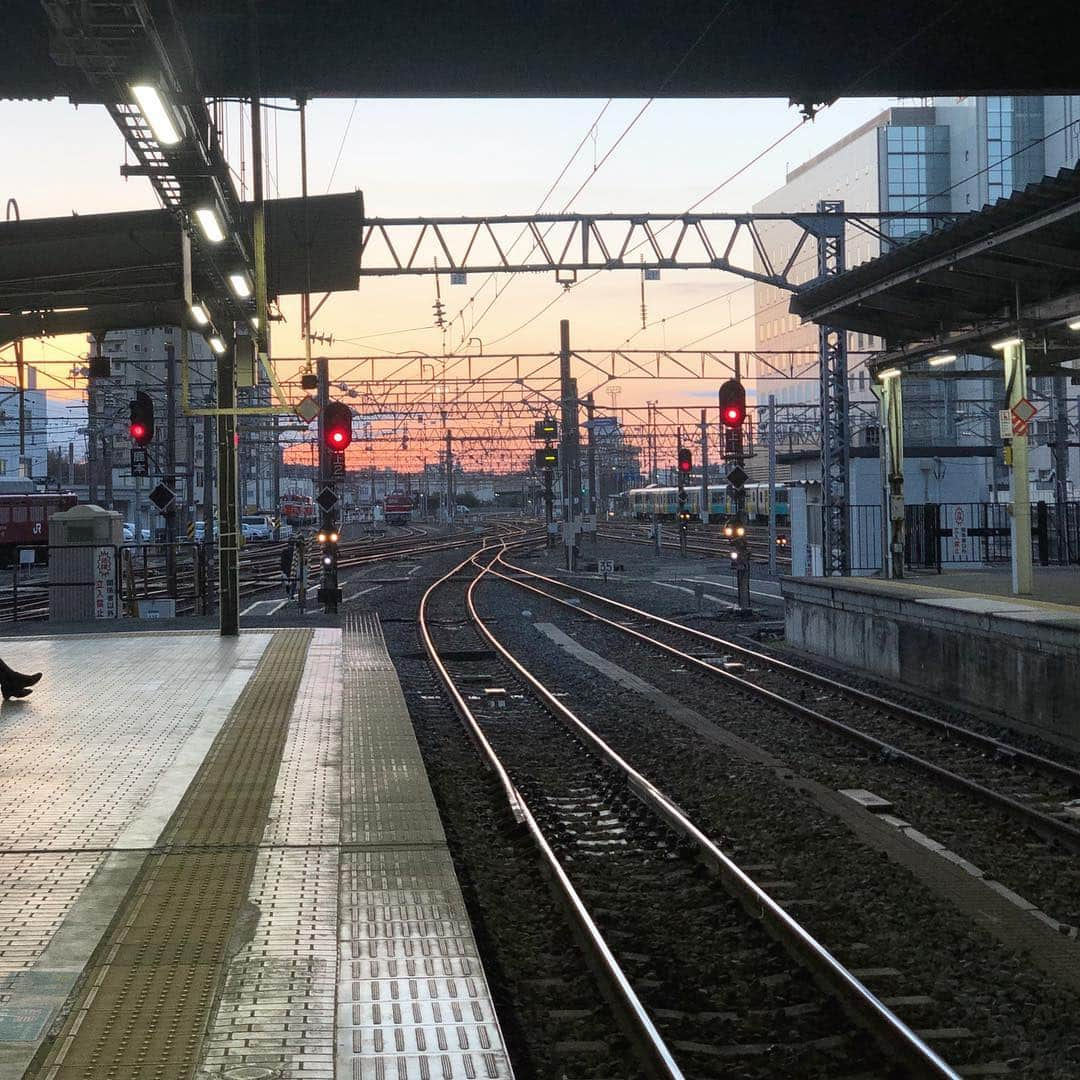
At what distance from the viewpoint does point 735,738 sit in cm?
1217

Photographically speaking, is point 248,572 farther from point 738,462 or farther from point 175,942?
point 175,942

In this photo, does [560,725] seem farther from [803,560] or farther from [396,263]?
[803,560]

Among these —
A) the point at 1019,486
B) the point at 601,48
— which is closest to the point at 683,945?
the point at 601,48

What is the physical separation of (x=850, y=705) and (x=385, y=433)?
61.3 meters

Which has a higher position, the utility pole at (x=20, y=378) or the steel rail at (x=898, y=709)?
the utility pole at (x=20, y=378)

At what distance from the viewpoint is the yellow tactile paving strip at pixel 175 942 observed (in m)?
4.25

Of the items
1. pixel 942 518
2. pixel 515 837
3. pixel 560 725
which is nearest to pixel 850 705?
pixel 560 725

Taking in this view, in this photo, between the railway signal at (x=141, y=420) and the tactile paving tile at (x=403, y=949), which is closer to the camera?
the tactile paving tile at (x=403, y=949)

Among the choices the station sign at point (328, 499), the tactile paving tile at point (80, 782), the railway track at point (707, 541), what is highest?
the station sign at point (328, 499)

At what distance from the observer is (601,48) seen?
1367cm

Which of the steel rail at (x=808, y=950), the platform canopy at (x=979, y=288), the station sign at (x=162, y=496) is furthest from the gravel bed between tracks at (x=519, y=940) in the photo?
the station sign at (x=162, y=496)

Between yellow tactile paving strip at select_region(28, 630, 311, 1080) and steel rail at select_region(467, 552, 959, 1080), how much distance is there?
2487 millimetres

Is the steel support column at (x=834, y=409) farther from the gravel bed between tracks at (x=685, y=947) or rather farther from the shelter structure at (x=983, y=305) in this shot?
the gravel bed between tracks at (x=685, y=947)

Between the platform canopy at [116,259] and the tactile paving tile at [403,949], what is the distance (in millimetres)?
6247
